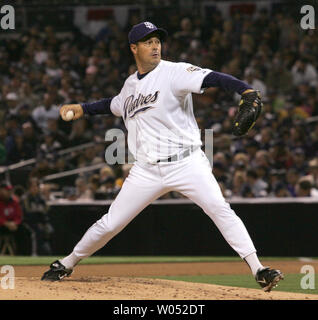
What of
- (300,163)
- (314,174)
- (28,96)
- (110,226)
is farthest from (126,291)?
(28,96)

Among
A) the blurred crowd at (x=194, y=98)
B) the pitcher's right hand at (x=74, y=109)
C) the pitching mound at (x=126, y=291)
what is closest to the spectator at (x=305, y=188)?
the blurred crowd at (x=194, y=98)

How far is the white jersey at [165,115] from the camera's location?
6.25 metres

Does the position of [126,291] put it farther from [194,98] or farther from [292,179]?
[194,98]

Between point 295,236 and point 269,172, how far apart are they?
5.52 feet

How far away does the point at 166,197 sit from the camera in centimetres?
1281

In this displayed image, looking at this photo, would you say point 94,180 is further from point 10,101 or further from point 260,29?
point 260,29

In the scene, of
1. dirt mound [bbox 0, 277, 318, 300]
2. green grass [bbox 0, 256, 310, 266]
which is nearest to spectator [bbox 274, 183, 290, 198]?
green grass [bbox 0, 256, 310, 266]

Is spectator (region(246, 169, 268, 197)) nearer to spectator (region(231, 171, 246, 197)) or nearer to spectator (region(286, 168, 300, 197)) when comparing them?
spectator (region(231, 171, 246, 197))

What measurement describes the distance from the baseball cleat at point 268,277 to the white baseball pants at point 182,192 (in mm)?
185

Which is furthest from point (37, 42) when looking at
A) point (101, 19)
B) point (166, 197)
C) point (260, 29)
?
point (166, 197)

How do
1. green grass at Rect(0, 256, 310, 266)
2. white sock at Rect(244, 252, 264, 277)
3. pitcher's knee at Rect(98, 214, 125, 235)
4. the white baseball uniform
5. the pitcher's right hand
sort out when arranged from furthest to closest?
green grass at Rect(0, 256, 310, 266)
the pitcher's right hand
pitcher's knee at Rect(98, 214, 125, 235)
the white baseball uniform
white sock at Rect(244, 252, 264, 277)

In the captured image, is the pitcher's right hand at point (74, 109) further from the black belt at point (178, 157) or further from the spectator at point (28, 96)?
the spectator at point (28, 96)

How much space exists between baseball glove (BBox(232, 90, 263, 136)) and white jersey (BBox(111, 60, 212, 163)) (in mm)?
556

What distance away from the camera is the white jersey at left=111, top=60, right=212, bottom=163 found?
625 centimetres
